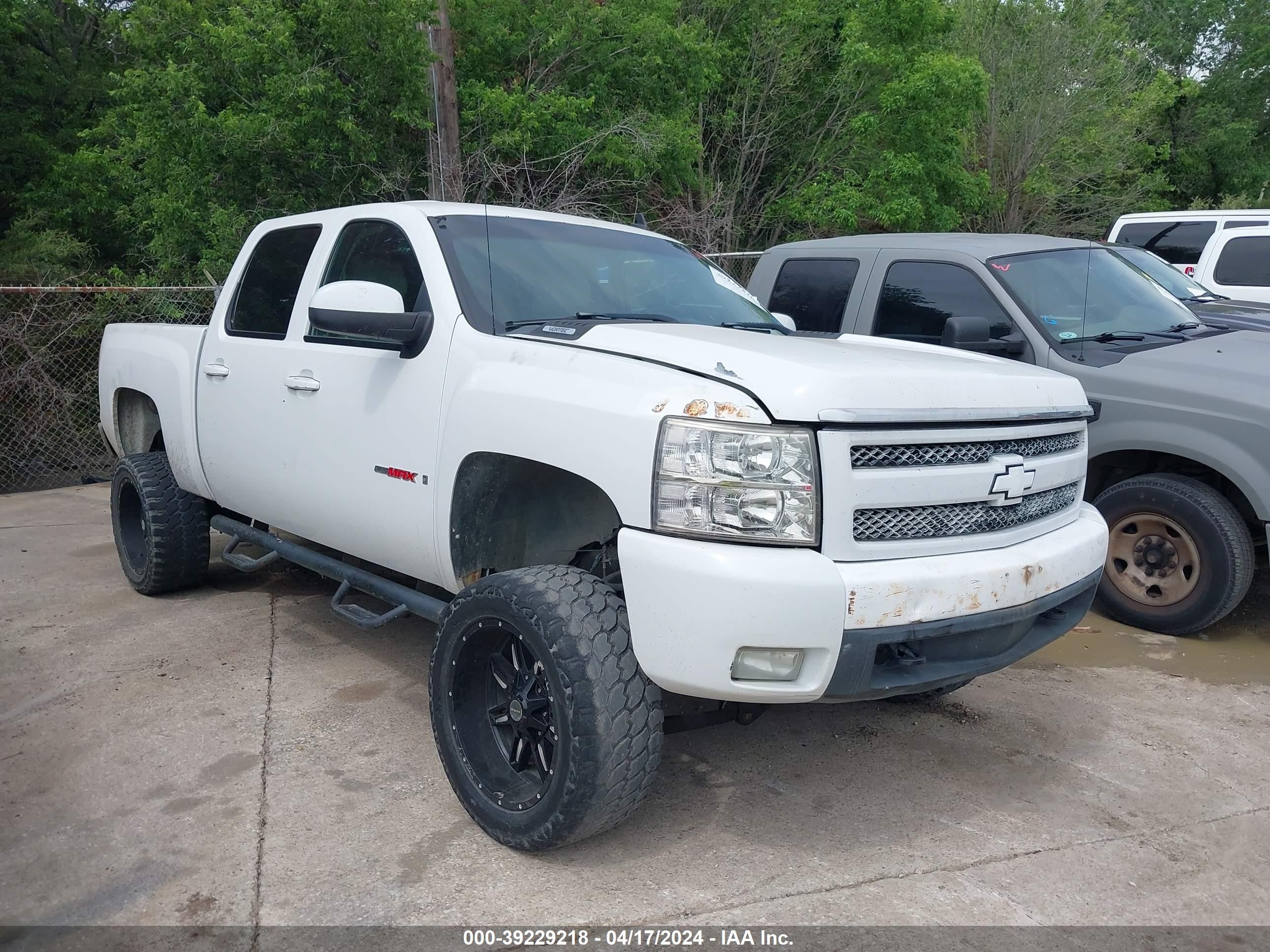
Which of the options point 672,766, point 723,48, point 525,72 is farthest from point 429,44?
point 672,766

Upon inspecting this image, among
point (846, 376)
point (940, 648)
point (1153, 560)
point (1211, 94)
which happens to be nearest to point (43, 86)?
point (1153, 560)

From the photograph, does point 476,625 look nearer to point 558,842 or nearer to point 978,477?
point 558,842

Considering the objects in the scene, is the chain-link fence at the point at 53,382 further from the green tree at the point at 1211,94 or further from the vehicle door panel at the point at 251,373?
the green tree at the point at 1211,94

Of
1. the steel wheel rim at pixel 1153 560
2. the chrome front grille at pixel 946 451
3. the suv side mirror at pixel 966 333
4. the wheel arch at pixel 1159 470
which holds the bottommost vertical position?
the steel wheel rim at pixel 1153 560

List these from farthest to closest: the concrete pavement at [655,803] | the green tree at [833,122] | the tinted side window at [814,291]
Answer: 1. the green tree at [833,122]
2. the tinted side window at [814,291]
3. the concrete pavement at [655,803]

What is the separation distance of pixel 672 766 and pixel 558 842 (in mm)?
904

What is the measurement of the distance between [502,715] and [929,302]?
155 inches

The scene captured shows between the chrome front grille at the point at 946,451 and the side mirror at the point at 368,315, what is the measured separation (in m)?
1.66

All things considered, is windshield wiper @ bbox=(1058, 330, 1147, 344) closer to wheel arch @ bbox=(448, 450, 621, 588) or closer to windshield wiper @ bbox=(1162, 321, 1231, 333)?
windshield wiper @ bbox=(1162, 321, 1231, 333)

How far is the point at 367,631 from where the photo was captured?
5.23 meters

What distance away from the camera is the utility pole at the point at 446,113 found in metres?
11.2

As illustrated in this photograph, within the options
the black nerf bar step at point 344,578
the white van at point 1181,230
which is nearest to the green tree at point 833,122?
the white van at point 1181,230

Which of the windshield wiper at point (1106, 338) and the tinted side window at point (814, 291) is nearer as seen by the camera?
the windshield wiper at point (1106, 338)

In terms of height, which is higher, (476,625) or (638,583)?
(638,583)
